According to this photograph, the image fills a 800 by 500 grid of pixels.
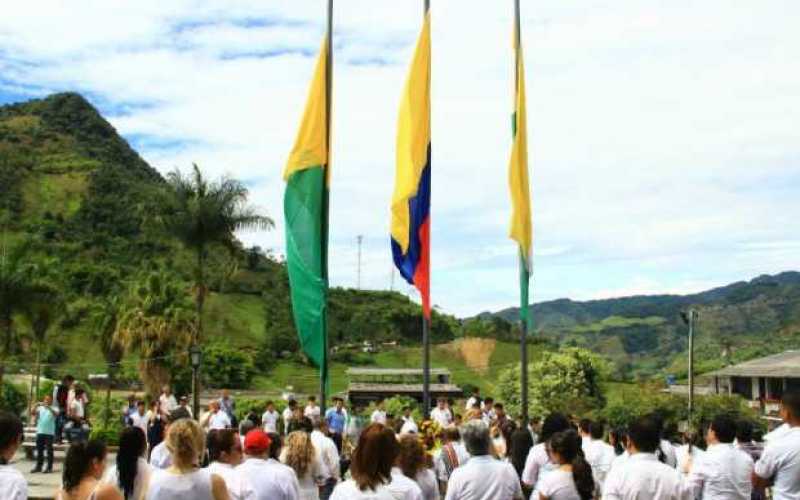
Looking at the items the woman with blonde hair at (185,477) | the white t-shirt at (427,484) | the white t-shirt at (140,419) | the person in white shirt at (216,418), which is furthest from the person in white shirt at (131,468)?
the white t-shirt at (140,419)

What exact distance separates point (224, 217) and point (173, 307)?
4.14 metres

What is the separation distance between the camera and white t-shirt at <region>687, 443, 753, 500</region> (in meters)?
7.38

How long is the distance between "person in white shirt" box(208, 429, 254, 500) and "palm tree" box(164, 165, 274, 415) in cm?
2627

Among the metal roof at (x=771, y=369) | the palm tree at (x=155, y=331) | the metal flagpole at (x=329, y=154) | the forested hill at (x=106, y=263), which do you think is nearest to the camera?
the metal flagpole at (x=329, y=154)

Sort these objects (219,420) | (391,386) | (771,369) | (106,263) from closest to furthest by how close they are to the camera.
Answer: (219,420) → (771,369) → (391,386) → (106,263)

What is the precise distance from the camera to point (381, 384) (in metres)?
51.5

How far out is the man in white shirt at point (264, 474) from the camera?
6.97 meters

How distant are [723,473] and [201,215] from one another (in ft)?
90.4

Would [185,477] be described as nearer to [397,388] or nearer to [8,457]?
[8,457]

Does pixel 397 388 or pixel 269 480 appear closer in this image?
pixel 269 480

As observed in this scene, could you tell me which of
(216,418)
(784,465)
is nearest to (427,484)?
(784,465)

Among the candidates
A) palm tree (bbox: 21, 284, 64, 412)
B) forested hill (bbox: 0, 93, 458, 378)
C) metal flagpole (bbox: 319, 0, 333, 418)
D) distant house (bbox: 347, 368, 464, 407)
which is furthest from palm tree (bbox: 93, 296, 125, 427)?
metal flagpole (bbox: 319, 0, 333, 418)

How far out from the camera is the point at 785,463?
269 inches

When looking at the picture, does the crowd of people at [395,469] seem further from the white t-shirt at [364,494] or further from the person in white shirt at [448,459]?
the person in white shirt at [448,459]
